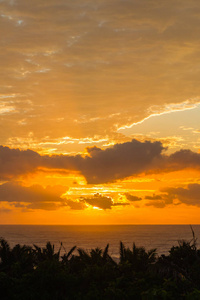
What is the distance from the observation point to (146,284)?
2939 cm

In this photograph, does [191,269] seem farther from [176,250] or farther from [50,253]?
[50,253]

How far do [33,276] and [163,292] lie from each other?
10.4 metres

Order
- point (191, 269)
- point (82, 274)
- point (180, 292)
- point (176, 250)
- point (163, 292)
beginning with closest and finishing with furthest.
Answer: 1. point (163, 292)
2. point (180, 292)
3. point (82, 274)
4. point (191, 269)
5. point (176, 250)

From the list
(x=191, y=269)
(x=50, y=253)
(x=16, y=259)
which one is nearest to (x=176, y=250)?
(x=191, y=269)

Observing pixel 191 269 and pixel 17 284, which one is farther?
pixel 191 269

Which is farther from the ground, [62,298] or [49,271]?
[49,271]

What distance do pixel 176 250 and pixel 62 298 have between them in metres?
18.5

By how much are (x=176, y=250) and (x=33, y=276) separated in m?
19.6

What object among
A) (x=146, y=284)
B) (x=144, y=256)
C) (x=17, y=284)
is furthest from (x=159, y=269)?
(x=17, y=284)

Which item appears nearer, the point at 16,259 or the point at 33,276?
the point at 33,276

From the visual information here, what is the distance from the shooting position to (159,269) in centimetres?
3791

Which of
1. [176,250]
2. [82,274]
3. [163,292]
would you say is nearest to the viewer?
[163,292]

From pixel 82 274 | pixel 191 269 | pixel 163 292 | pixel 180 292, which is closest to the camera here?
pixel 163 292

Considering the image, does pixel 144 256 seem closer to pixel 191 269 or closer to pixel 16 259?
pixel 191 269
